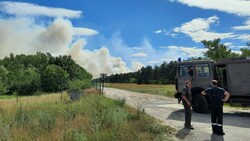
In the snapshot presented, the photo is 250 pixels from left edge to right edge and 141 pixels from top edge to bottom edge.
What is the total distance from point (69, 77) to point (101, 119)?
76926 mm

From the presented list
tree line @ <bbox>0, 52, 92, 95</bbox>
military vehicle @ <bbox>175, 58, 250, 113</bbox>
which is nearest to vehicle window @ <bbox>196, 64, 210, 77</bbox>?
military vehicle @ <bbox>175, 58, 250, 113</bbox>

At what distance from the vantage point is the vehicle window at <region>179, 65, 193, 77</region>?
20.1 m

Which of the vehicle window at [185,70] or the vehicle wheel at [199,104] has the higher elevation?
the vehicle window at [185,70]

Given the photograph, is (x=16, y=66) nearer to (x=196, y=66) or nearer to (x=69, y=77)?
(x=69, y=77)

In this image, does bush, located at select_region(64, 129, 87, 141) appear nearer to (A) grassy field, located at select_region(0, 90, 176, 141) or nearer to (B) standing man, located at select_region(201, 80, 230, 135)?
(A) grassy field, located at select_region(0, 90, 176, 141)

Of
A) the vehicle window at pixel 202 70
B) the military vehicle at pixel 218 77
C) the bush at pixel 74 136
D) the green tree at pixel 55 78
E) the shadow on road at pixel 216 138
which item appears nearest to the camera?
the bush at pixel 74 136

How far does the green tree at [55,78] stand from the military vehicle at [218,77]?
203ft

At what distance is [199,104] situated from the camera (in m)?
19.3

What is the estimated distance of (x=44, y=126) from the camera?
1181 cm

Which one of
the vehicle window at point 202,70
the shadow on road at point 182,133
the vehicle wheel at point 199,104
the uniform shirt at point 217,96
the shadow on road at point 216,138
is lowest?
the shadow on road at point 216,138

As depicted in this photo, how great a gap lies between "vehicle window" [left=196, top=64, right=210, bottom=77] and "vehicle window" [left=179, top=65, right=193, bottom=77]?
1.28 feet

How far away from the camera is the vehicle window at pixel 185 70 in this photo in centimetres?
2007

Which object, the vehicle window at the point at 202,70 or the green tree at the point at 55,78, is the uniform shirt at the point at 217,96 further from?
the green tree at the point at 55,78

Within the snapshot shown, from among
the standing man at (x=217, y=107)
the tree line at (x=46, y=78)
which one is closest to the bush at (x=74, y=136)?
the standing man at (x=217, y=107)
